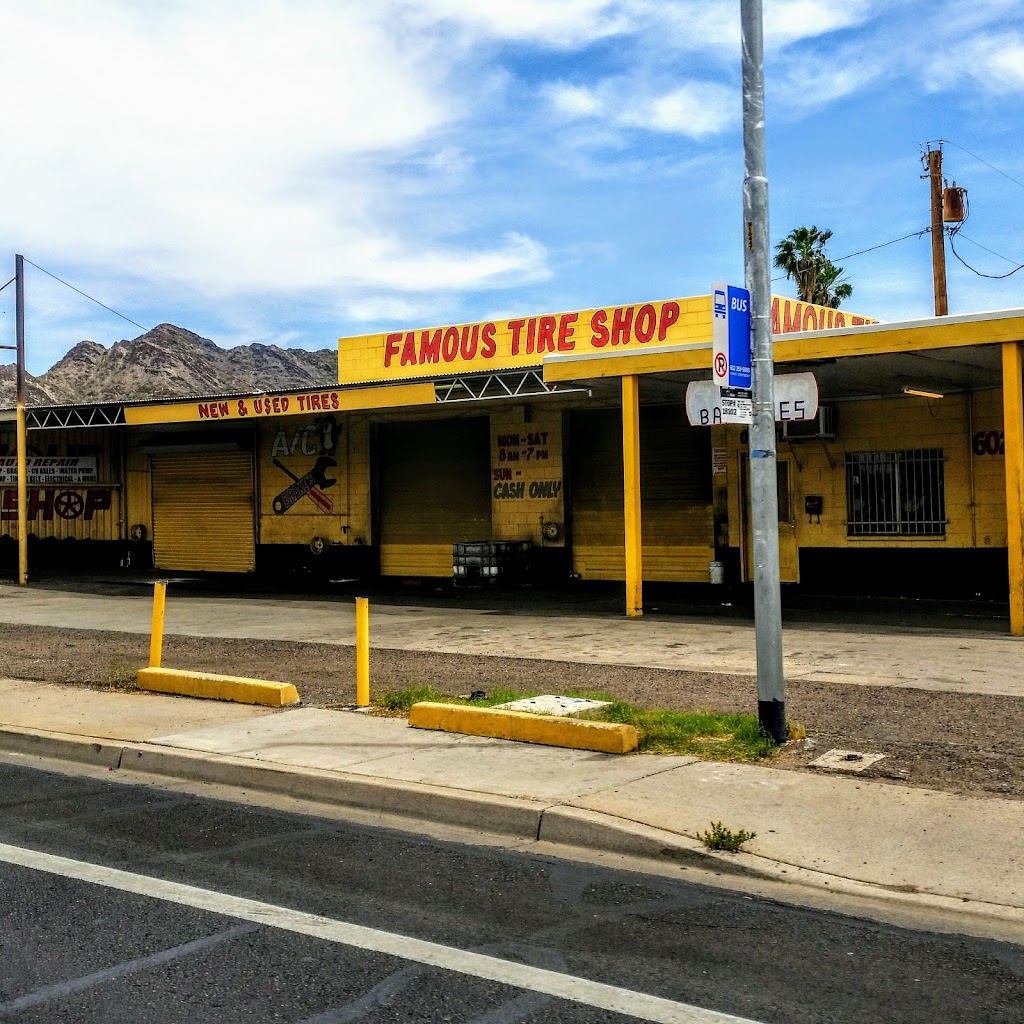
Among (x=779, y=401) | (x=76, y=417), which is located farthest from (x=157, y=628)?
(x=76, y=417)

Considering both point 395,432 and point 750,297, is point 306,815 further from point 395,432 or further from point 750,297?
point 395,432

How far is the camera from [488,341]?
81.7 ft

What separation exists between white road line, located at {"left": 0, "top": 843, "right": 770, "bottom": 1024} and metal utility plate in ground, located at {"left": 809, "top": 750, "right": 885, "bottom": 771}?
11.4ft

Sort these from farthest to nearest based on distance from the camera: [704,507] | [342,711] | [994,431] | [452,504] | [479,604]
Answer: [452,504] → [704,507] → [479,604] → [994,431] → [342,711]

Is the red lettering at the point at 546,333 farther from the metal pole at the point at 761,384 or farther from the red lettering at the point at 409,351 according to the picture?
the metal pole at the point at 761,384

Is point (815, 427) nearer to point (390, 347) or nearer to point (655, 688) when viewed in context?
point (655, 688)

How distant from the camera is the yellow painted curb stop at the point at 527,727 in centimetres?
816

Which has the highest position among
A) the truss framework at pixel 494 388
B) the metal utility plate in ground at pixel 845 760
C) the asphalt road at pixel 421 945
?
the truss framework at pixel 494 388

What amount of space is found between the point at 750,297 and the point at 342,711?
15.8 ft

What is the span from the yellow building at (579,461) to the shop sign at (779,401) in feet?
0.21

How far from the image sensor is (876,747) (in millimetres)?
8078

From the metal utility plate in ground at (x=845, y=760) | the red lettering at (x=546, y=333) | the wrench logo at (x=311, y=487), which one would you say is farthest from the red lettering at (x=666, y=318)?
the metal utility plate in ground at (x=845, y=760)

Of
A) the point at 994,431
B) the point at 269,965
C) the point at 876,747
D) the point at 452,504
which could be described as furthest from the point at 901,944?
the point at 452,504

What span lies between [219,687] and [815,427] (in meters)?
12.5
